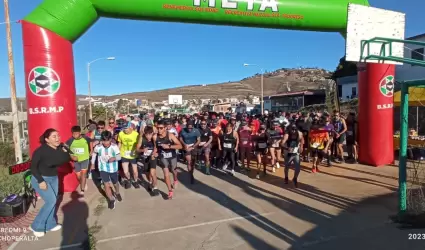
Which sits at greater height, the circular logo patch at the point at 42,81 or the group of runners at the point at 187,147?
the circular logo patch at the point at 42,81

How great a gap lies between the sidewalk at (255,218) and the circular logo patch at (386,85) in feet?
8.25

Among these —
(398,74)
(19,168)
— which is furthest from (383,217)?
(398,74)

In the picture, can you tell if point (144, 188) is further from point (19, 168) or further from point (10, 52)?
point (10, 52)

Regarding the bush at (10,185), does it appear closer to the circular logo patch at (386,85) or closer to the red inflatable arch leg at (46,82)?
the red inflatable arch leg at (46,82)

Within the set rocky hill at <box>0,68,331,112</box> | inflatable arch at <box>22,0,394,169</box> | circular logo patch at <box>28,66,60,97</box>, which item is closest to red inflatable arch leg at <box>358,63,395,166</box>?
inflatable arch at <box>22,0,394,169</box>

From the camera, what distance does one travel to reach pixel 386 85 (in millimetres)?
8961

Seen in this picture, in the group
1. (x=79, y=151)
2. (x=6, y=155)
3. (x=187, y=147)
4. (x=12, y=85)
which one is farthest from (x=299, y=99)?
(x=79, y=151)

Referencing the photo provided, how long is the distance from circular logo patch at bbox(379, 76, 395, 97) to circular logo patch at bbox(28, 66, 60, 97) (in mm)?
→ 8485

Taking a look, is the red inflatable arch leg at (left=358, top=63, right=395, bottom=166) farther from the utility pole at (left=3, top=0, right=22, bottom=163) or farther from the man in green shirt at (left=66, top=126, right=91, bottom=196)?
the utility pole at (left=3, top=0, right=22, bottom=163)

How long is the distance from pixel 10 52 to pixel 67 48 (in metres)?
3.68

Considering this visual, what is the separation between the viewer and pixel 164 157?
6930 millimetres

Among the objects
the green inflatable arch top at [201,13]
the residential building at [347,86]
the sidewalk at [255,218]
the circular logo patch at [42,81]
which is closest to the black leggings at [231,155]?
the sidewalk at [255,218]

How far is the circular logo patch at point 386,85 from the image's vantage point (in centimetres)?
895

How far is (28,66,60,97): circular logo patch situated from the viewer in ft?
22.2
